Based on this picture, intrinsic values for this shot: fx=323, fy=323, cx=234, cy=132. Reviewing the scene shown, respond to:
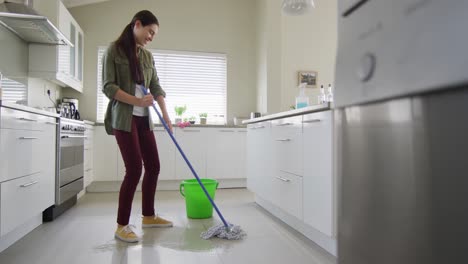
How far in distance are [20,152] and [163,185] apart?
2.33 m

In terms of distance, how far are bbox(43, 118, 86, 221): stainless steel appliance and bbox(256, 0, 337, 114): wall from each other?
231 centimetres

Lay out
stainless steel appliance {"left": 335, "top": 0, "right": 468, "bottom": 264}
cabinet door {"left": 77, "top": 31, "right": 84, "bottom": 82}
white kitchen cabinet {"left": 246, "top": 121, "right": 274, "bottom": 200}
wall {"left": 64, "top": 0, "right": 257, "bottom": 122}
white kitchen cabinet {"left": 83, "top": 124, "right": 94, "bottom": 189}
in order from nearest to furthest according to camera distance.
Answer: stainless steel appliance {"left": 335, "top": 0, "right": 468, "bottom": 264}
white kitchen cabinet {"left": 246, "top": 121, "right": 274, "bottom": 200}
white kitchen cabinet {"left": 83, "top": 124, "right": 94, "bottom": 189}
cabinet door {"left": 77, "top": 31, "right": 84, "bottom": 82}
wall {"left": 64, "top": 0, "right": 257, "bottom": 122}

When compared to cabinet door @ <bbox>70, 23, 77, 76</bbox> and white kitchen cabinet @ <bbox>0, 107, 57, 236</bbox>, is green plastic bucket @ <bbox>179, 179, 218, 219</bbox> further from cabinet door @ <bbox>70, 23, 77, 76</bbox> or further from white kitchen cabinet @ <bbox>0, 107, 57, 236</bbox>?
cabinet door @ <bbox>70, 23, 77, 76</bbox>

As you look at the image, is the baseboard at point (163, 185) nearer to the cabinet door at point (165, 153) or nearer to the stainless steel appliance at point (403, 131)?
the cabinet door at point (165, 153)

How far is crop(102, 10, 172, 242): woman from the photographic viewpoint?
1.95 m

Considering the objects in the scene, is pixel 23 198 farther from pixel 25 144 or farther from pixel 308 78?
pixel 308 78

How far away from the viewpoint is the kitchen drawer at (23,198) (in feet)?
5.55

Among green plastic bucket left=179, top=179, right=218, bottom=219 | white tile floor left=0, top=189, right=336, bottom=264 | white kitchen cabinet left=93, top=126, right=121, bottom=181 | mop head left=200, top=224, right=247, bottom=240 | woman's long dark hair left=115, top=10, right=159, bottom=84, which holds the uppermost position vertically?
woman's long dark hair left=115, top=10, right=159, bottom=84

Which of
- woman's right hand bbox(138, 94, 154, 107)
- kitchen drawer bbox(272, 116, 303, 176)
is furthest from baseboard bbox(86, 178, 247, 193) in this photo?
woman's right hand bbox(138, 94, 154, 107)

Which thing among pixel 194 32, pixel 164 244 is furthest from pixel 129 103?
pixel 194 32

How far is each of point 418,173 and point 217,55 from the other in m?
4.46

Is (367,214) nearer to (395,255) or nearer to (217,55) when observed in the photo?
(395,255)

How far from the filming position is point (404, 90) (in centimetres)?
44

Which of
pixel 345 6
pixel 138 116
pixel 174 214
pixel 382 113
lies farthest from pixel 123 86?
pixel 382 113
